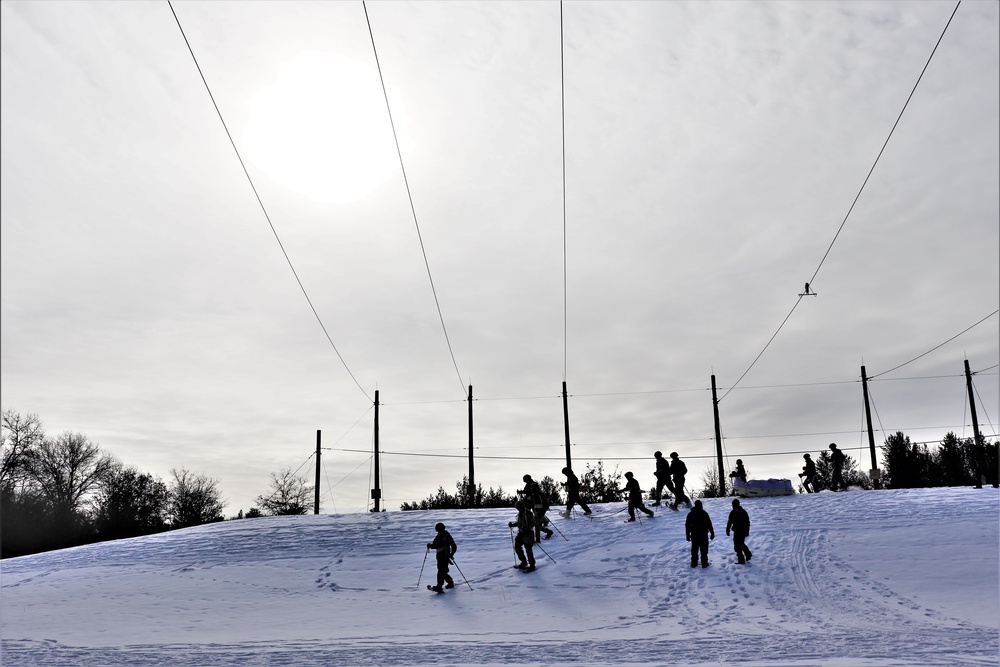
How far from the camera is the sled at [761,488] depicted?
2872cm

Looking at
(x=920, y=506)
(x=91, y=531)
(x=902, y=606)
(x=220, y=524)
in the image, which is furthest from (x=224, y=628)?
(x=91, y=531)

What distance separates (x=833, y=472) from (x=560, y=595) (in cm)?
1714

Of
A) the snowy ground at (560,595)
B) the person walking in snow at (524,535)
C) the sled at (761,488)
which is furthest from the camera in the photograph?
the sled at (761,488)

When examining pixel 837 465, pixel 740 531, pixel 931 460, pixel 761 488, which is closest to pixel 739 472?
pixel 761 488

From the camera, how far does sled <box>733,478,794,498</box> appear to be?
28.7m

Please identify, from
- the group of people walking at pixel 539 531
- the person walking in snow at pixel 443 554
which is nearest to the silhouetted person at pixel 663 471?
the group of people walking at pixel 539 531

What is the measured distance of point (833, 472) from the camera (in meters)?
30.3

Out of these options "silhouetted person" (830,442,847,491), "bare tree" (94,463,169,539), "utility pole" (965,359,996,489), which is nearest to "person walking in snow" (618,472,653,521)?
"silhouetted person" (830,442,847,491)

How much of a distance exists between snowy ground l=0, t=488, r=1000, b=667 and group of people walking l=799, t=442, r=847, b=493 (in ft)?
7.78

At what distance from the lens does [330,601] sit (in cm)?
1891

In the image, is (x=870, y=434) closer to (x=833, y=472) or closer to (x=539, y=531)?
(x=833, y=472)

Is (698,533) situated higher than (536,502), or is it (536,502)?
(536,502)

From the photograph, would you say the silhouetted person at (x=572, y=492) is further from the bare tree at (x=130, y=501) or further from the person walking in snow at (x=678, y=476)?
the bare tree at (x=130, y=501)

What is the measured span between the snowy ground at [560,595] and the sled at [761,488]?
→ 4.01 ft
